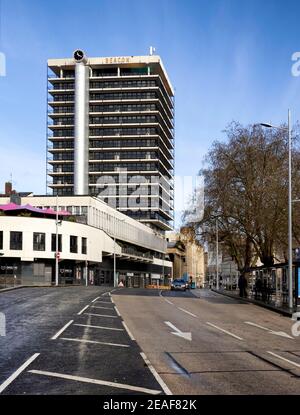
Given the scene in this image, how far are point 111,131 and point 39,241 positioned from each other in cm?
6539

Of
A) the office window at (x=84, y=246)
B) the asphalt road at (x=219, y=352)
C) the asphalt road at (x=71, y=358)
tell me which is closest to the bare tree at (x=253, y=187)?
the asphalt road at (x=219, y=352)

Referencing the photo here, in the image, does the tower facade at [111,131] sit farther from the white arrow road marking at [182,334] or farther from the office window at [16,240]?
the white arrow road marking at [182,334]

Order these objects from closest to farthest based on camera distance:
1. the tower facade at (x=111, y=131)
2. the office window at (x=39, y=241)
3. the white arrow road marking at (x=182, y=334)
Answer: the white arrow road marking at (x=182, y=334) → the office window at (x=39, y=241) → the tower facade at (x=111, y=131)

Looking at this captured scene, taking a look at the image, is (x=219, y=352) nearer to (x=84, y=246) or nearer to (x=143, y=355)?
(x=143, y=355)

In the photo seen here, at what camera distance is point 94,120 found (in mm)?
134875

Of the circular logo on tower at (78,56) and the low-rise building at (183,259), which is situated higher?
the circular logo on tower at (78,56)

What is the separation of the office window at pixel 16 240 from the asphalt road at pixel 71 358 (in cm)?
5078

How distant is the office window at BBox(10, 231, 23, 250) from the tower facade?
56.3 m

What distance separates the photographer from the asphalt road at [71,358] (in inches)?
373

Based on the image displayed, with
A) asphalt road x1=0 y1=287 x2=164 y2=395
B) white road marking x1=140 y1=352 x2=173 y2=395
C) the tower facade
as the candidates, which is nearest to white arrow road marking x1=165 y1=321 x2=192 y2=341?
asphalt road x1=0 y1=287 x2=164 y2=395

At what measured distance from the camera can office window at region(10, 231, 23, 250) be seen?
71562 mm

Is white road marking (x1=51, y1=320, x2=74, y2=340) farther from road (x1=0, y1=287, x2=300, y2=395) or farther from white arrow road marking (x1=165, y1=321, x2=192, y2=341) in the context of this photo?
white arrow road marking (x1=165, y1=321, x2=192, y2=341)

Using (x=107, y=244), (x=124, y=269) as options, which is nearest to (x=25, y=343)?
(x=107, y=244)

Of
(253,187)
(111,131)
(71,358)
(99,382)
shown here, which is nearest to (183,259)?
(111,131)
